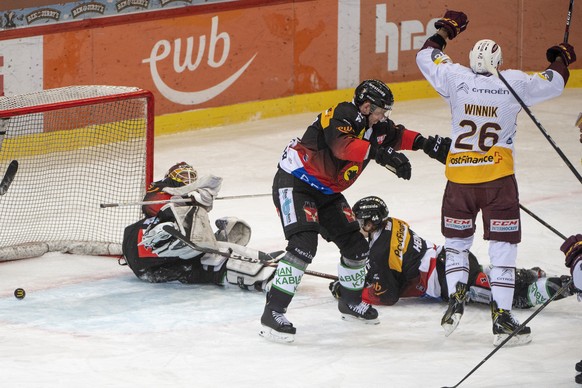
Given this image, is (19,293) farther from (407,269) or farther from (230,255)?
(407,269)

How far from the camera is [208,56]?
1118cm

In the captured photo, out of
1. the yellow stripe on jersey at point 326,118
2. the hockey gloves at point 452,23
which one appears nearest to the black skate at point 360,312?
the yellow stripe on jersey at point 326,118

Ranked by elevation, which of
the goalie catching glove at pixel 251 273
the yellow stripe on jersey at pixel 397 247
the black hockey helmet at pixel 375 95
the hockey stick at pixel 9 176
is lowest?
the goalie catching glove at pixel 251 273

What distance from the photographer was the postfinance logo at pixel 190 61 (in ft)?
35.8

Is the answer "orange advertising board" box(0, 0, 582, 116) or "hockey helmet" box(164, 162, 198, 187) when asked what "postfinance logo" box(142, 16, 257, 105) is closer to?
"orange advertising board" box(0, 0, 582, 116)

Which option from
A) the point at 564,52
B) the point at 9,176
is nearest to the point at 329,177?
the point at 564,52

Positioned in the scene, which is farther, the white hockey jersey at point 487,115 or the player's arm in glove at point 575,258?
the white hockey jersey at point 487,115

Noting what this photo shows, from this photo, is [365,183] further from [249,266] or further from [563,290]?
[563,290]

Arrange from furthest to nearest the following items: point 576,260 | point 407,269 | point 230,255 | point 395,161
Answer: point 230,255 → point 407,269 → point 395,161 → point 576,260

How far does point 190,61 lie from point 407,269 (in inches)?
197

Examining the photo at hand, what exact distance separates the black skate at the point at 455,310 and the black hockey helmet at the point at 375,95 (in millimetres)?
991

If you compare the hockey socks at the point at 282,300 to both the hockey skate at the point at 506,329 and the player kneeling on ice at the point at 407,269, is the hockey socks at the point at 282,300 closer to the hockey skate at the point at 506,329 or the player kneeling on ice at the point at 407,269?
the player kneeling on ice at the point at 407,269

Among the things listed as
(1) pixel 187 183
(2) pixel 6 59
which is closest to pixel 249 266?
(1) pixel 187 183

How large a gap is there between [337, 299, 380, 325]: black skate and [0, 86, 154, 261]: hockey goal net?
1.89m
